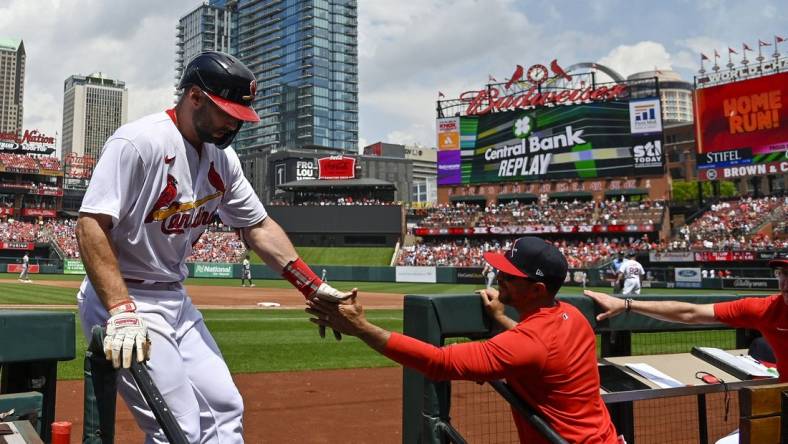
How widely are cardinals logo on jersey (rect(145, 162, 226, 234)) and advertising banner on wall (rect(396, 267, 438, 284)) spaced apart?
129 ft

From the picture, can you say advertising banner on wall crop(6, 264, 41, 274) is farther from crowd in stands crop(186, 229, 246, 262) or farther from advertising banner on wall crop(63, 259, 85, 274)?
crowd in stands crop(186, 229, 246, 262)

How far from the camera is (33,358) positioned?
2344mm

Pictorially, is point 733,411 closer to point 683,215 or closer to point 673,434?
point 673,434

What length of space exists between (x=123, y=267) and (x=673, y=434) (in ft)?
18.7

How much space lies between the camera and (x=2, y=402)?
7.49ft

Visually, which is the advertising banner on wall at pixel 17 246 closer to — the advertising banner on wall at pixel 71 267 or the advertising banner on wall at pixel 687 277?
the advertising banner on wall at pixel 71 267

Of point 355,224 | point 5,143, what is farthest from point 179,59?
point 355,224

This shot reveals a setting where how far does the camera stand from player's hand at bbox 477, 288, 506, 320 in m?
3.07

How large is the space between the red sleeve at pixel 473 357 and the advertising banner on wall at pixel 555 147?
164ft

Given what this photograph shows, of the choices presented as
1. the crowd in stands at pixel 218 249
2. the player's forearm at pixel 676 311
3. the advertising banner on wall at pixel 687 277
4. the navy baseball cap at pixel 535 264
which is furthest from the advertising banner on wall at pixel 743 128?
the navy baseball cap at pixel 535 264

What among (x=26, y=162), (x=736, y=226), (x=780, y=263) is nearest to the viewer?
(x=780, y=263)

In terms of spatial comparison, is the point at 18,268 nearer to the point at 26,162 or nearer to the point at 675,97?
the point at 26,162

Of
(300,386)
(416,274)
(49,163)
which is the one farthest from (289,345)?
(49,163)

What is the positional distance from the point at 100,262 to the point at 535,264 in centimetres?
185
